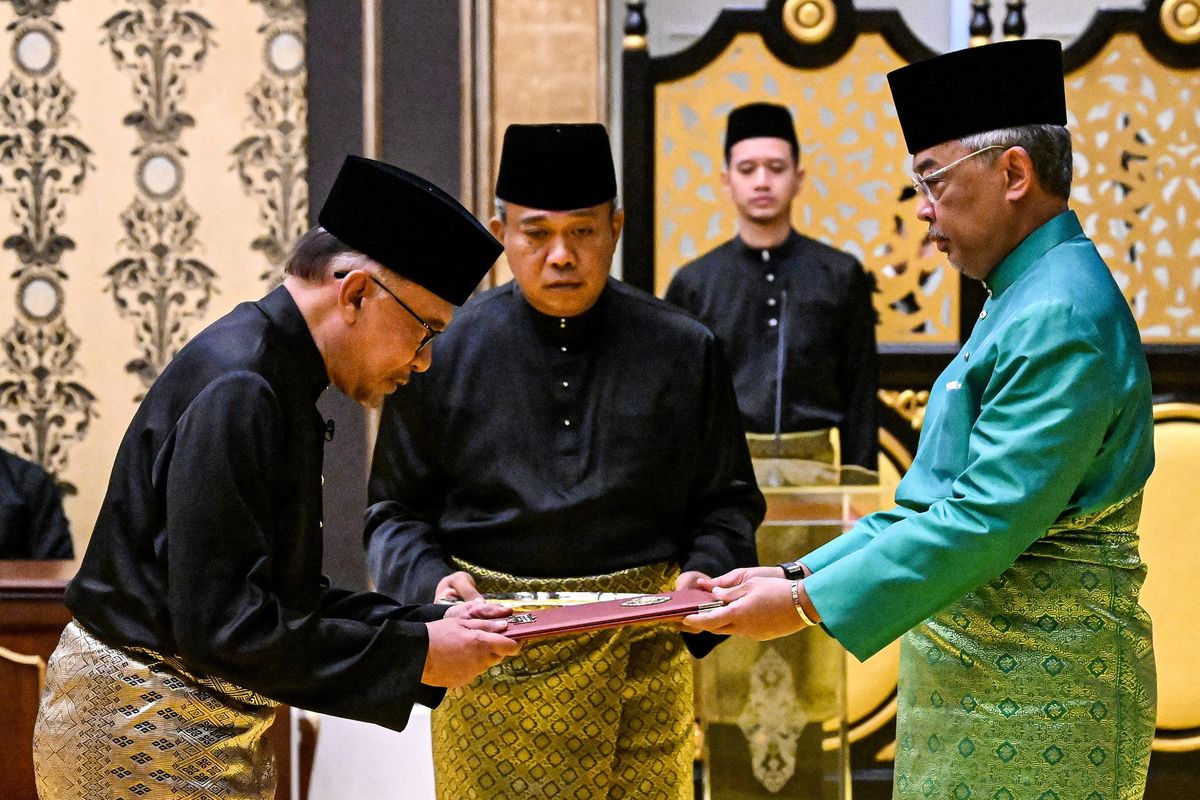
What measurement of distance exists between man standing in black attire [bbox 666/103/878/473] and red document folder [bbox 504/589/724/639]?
214 cm

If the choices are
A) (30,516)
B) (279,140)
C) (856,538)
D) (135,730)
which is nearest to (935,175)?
(856,538)

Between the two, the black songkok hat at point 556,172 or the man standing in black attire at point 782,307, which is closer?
the black songkok hat at point 556,172

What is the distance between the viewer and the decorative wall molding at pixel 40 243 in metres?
5.04

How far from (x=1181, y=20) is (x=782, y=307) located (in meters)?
1.75

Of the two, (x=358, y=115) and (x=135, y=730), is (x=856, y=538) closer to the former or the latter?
(x=135, y=730)

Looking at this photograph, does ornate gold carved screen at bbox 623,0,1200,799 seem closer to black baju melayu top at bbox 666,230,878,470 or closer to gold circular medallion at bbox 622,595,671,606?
black baju melayu top at bbox 666,230,878,470

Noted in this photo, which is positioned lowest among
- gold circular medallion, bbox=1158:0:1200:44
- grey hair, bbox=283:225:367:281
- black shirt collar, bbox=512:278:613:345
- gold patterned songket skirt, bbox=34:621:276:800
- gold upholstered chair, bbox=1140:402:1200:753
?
gold upholstered chair, bbox=1140:402:1200:753

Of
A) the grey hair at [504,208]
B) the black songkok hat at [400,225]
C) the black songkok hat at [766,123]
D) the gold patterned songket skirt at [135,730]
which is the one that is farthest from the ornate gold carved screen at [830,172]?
the gold patterned songket skirt at [135,730]

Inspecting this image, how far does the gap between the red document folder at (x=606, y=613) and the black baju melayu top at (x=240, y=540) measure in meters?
0.18

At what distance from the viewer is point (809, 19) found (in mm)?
5098

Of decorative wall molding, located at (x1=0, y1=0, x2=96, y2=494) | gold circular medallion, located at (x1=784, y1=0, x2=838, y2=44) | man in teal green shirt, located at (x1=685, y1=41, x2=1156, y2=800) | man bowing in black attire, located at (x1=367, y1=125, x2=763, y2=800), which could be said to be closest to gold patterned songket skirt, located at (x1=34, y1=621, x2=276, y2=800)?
man bowing in black attire, located at (x1=367, y1=125, x2=763, y2=800)

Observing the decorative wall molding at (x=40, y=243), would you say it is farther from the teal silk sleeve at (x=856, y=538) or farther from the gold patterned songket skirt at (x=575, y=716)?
the teal silk sleeve at (x=856, y=538)

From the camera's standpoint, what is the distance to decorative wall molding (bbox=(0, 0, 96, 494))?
5.04 meters

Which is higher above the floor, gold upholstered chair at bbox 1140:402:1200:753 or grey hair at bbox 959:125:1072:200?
grey hair at bbox 959:125:1072:200
